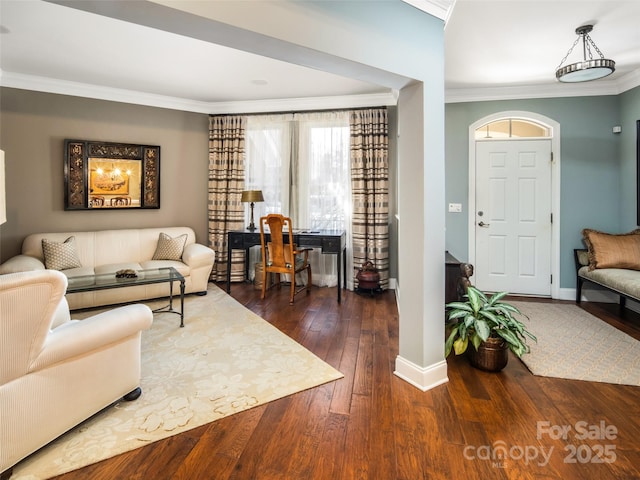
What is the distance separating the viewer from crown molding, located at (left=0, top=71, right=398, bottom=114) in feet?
13.0

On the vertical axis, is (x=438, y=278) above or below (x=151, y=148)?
below

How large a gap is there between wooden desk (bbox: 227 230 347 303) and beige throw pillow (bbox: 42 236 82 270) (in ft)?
5.71

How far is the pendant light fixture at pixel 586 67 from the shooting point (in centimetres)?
275

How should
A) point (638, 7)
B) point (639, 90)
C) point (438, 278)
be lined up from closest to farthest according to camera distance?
point (438, 278) < point (638, 7) < point (639, 90)

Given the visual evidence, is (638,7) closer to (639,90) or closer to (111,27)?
(639,90)

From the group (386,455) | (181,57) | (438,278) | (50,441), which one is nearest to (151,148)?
(181,57)

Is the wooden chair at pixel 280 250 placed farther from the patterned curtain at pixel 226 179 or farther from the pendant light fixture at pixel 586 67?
the pendant light fixture at pixel 586 67

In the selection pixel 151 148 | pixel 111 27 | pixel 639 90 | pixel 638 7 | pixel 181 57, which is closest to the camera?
pixel 638 7

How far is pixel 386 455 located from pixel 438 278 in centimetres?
112

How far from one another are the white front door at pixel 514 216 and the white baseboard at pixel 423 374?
8.55ft

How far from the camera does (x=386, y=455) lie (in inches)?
63.2

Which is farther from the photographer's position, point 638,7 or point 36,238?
point 36,238

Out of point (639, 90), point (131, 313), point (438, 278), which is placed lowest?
point (131, 313)

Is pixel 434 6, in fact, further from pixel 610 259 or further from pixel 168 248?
pixel 168 248
